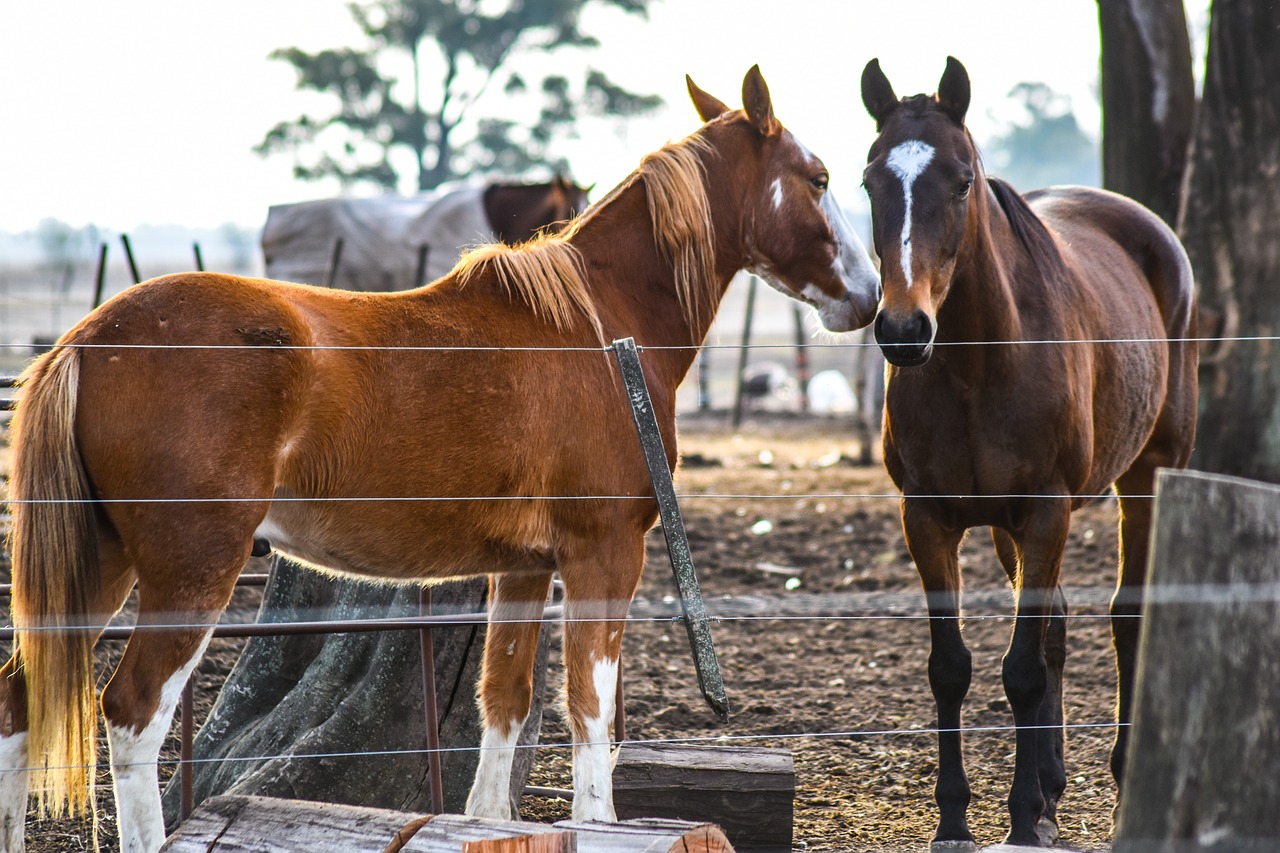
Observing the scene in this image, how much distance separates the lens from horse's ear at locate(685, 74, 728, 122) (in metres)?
3.62

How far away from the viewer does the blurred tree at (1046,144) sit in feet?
257

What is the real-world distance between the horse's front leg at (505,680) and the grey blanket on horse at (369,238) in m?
9.59

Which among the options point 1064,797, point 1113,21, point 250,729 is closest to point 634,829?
point 250,729

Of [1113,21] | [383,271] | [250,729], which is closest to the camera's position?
[250,729]

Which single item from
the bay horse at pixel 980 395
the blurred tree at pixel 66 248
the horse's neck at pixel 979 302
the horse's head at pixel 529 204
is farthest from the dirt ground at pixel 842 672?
the blurred tree at pixel 66 248

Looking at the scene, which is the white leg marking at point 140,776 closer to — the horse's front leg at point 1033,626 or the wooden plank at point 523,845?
the wooden plank at point 523,845

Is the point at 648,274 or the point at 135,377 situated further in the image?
the point at 648,274

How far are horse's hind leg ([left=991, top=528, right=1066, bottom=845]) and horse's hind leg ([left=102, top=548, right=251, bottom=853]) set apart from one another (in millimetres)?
2414

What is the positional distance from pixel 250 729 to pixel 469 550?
135 cm

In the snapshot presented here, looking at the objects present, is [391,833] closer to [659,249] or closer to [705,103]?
[659,249]

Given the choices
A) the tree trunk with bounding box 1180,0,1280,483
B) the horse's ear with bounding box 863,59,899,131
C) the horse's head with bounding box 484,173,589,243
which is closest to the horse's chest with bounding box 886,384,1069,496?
the horse's ear with bounding box 863,59,899,131

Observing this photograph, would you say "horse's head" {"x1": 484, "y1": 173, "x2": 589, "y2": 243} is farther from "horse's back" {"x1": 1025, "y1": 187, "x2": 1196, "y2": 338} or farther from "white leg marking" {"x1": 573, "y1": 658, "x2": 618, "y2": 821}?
"white leg marking" {"x1": 573, "y1": 658, "x2": 618, "y2": 821}

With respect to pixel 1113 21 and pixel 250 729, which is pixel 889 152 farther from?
pixel 1113 21

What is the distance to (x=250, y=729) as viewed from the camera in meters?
3.81
